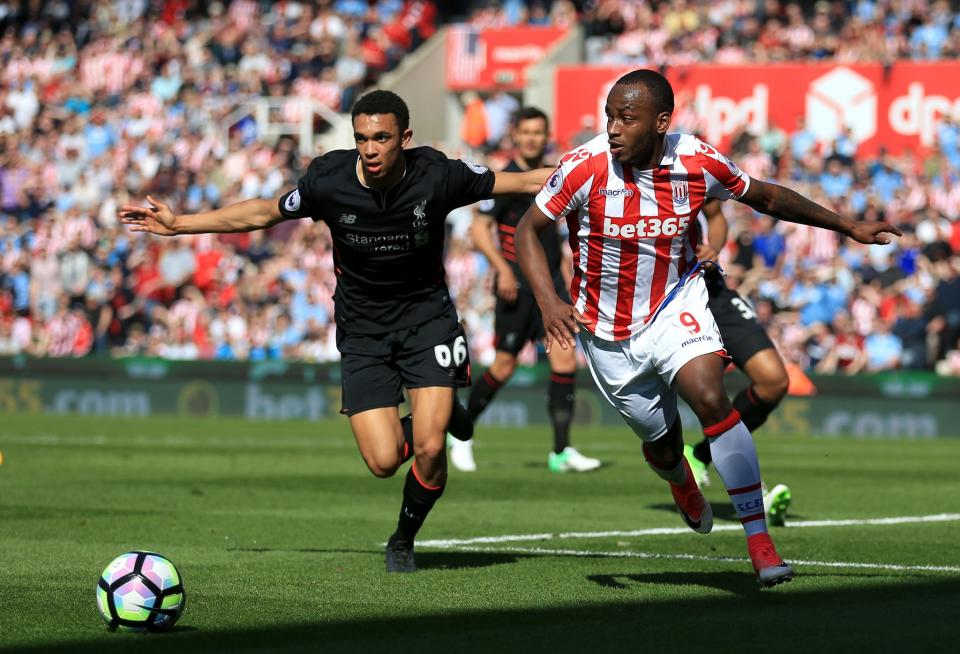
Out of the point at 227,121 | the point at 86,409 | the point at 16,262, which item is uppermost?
the point at 227,121

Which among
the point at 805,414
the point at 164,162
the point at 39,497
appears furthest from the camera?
the point at 164,162

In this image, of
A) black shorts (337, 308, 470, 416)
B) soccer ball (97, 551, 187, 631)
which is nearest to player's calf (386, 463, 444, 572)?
black shorts (337, 308, 470, 416)

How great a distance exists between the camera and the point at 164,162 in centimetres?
3150

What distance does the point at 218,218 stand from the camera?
328 inches

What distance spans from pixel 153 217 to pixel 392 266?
1.19 metres

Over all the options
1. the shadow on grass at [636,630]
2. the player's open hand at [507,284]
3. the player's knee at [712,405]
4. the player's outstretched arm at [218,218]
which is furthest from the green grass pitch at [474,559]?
the player's outstretched arm at [218,218]

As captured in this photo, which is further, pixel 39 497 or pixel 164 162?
pixel 164 162

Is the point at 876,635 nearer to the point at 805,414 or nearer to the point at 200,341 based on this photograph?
the point at 805,414

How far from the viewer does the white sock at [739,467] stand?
7355 millimetres

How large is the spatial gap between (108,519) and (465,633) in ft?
16.4

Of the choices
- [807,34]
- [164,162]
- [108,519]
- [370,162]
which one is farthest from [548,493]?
[164,162]

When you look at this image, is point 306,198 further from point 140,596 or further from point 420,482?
point 140,596

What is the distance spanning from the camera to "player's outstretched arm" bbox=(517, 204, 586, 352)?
7.31 meters

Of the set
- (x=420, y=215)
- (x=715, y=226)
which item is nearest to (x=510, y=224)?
(x=715, y=226)
